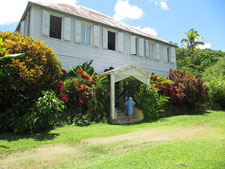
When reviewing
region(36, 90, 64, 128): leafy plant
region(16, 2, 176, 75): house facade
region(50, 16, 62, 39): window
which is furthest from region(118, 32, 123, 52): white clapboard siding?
region(36, 90, 64, 128): leafy plant

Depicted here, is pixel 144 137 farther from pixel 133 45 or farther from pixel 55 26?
pixel 55 26

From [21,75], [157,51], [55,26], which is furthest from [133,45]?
[21,75]

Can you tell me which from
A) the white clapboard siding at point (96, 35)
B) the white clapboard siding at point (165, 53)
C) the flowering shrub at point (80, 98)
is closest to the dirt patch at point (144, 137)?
the flowering shrub at point (80, 98)

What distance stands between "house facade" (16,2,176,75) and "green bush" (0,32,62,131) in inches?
150

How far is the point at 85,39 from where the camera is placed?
12.4 m

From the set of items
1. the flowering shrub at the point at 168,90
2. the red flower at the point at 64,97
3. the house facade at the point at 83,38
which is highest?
the house facade at the point at 83,38

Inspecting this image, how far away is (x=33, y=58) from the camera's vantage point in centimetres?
666

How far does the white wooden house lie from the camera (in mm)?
10609

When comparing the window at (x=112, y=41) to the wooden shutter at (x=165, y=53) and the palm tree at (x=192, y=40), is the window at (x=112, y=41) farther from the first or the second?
the palm tree at (x=192, y=40)

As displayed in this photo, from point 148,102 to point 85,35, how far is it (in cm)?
651

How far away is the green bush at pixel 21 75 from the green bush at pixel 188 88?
940 centimetres

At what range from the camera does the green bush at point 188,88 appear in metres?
12.9

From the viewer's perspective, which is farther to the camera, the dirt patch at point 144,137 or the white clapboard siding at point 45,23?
the white clapboard siding at point 45,23

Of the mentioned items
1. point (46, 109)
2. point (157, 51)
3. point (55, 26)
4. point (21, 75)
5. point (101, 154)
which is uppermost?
point (55, 26)
